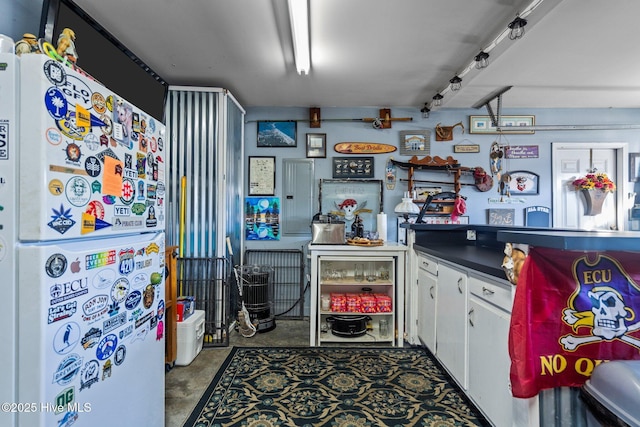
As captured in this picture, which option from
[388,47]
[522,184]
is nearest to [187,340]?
[388,47]

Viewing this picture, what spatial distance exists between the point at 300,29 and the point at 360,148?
1.77 m

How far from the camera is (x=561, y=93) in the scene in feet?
9.78

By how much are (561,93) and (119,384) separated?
4.26 m

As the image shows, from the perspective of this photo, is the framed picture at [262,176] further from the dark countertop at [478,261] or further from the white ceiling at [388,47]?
the dark countertop at [478,261]

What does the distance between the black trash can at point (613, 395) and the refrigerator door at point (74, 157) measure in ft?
5.84

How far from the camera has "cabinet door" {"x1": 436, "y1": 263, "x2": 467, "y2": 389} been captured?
1.77 metres

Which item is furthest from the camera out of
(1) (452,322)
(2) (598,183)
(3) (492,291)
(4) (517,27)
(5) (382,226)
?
(2) (598,183)

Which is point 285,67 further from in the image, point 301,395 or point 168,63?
point 301,395

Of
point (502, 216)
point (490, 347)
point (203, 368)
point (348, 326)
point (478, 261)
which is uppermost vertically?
point (502, 216)

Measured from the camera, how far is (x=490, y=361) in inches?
58.2

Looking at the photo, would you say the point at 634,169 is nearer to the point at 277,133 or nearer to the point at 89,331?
the point at 277,133

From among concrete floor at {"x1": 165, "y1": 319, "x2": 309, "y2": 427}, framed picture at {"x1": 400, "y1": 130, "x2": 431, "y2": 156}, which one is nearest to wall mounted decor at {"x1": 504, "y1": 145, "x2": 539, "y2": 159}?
framed picture at {"x1": 400, "y1": 130, "x2": 431, "y2": 156}

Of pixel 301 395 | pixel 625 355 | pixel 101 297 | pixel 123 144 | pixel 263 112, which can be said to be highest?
pixel 263 112

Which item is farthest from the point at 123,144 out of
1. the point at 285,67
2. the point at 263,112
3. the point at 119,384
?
the point at 263,112
